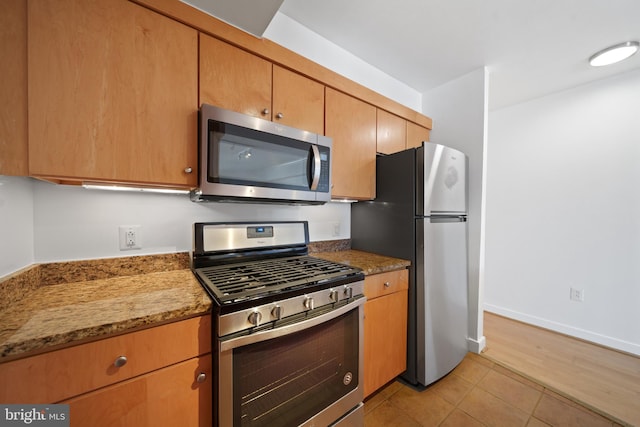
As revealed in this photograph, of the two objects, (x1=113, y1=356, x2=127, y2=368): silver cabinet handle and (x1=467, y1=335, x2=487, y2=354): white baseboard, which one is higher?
(x1=113, y1=356, x2=127, y2=368): silver cabinet handle

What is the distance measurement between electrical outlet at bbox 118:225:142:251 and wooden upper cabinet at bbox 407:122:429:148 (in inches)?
87.2

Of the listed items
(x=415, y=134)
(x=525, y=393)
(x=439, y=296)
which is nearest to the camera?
(x=525, y=393)

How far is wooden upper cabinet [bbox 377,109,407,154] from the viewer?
76.6 inches

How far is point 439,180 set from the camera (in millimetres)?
1723

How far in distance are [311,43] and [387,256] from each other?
177cm

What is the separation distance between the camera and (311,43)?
1780mm

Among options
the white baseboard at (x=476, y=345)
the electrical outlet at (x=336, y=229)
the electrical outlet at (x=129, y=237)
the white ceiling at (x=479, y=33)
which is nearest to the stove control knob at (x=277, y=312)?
the electrical outlet at (x=129, y=237)

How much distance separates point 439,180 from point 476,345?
1613mm

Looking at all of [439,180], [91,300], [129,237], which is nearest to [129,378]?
[91,300]

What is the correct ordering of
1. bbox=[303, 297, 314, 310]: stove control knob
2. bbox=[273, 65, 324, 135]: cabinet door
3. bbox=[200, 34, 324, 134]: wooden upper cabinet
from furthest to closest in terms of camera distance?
bbox=[273, 65, 324, 135]: cabinet door < bbox=[200, 34, 324, 134]: wooden upper cabinet < bbox=[303, 297, 314, 310]: stove control knob

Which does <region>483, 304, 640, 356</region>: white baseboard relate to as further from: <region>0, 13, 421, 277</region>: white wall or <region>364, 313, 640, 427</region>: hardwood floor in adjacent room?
<region>0, 13, 421, 277</region>: white wall

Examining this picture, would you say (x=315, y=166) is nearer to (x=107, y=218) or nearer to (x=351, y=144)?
(x=351, y=144)

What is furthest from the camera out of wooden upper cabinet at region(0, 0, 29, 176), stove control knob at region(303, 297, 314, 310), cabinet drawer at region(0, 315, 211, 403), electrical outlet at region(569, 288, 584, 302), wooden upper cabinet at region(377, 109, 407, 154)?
electrical outlet at region(569, 288, 584, 302)

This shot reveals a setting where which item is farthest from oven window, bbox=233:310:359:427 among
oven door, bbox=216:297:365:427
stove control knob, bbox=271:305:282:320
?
stove control knob, bbox=271:305:282:320
